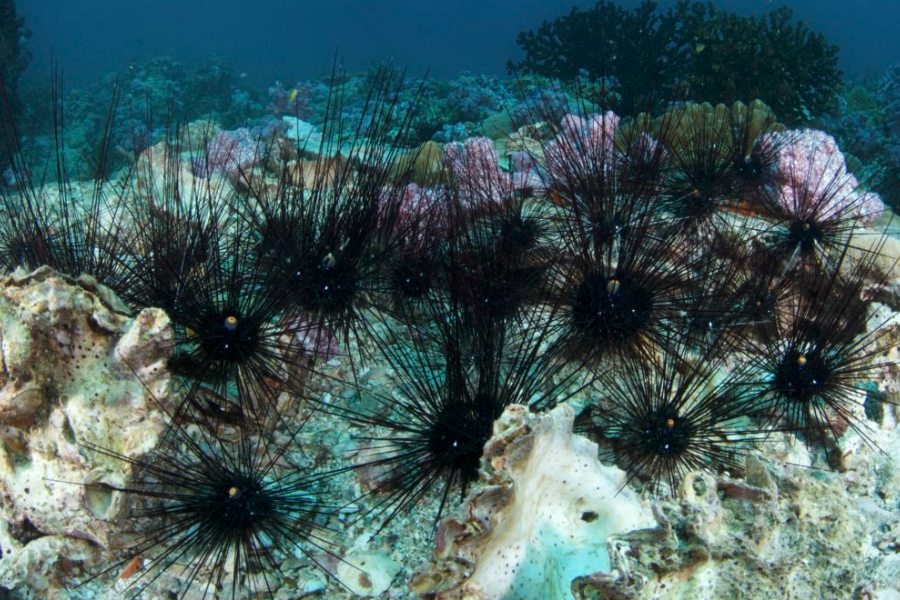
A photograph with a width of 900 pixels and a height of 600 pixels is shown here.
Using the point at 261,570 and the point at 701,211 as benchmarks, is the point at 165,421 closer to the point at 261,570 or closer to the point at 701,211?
the point at 261,570

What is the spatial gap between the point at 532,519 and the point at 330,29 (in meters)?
108

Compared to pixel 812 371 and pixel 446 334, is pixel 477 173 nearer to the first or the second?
pixel 446 334

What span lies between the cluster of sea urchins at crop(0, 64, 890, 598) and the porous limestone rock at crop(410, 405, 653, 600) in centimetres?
40

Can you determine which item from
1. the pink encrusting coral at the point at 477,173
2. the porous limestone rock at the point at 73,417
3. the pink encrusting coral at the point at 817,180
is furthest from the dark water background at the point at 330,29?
the porous limestone rock at the point at 73,417

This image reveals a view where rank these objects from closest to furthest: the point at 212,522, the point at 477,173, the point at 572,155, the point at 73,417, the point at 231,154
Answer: the point at 212,522
the point at 73,417
the point at 572,155
the point at 477,173
the point at 231,154

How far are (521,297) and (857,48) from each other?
290 feet

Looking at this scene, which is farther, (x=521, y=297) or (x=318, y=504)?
(x=521, y=297)

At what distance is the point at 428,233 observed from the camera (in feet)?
12.9

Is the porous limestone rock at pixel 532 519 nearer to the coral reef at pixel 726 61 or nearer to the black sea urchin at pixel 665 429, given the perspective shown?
the black sea urchin at pixel 665 429

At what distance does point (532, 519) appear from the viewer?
237cm

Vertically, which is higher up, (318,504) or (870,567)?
(870,567)

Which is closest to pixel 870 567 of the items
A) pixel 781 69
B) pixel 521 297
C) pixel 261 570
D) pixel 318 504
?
pixel 521 297

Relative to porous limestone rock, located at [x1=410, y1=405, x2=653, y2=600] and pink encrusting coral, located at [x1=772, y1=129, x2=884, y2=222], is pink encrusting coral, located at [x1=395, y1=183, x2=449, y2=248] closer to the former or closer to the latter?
porous limestone rock, located at [x1=410, y1=405, x2=653, y2=600]

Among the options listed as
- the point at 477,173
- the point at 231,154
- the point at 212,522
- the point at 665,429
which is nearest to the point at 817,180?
the point at 477,173
